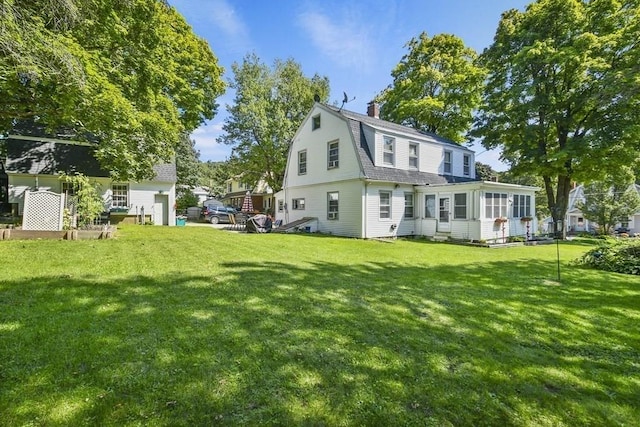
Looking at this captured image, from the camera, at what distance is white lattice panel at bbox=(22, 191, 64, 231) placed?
30.5ft

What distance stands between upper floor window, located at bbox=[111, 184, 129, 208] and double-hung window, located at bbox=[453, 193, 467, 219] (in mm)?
18692

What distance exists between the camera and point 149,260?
6.69 meters

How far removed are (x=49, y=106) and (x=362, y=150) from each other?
11.6m

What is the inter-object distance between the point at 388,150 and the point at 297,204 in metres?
6.62

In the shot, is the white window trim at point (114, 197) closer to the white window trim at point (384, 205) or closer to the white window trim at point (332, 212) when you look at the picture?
the white window trim at point (332, 212)

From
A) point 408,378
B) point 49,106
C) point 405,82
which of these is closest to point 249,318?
point 408,378

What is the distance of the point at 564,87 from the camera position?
17.3 meters

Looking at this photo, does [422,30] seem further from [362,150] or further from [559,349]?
[559,349]

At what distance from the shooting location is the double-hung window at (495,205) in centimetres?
1409

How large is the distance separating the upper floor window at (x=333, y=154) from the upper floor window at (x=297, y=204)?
11.1 feet

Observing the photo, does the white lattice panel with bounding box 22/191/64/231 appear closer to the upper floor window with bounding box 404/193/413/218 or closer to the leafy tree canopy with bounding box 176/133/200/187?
the upper floor window with bounding box 404/193/413/218

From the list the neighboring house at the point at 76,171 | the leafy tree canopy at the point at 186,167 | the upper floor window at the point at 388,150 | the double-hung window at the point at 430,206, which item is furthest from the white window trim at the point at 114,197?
the double-hung window at the point at 430,206

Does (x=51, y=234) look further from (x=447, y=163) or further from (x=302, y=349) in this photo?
(x=447, y=163)

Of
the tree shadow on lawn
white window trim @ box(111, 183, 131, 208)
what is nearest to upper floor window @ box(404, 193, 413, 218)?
the tree shadow on lawn
